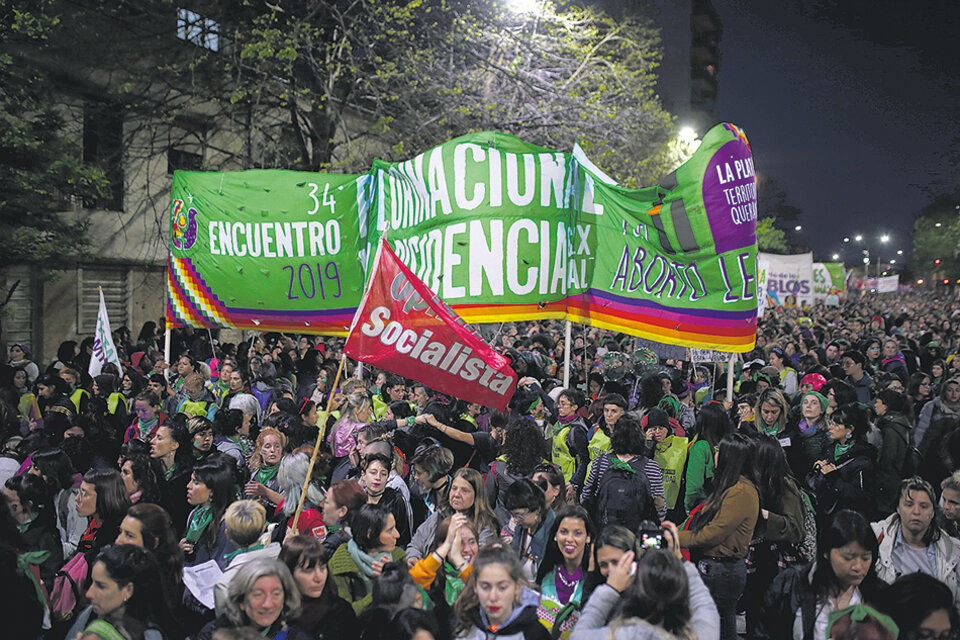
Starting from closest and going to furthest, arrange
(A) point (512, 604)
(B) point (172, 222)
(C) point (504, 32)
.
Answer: (A) point (512, 604) → (B) point (172, 222) → (C) point (504, 32)

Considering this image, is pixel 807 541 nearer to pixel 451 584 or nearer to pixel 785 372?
pixel 451 584

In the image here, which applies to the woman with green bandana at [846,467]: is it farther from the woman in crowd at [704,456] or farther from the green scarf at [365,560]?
the green scarf at [365,560]

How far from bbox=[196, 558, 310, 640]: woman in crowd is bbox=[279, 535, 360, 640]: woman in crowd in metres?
0.11

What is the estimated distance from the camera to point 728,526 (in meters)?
4.45

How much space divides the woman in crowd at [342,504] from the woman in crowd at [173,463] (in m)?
1.47

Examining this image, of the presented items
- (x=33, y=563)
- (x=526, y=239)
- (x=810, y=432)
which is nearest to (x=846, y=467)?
(x=810, y=432)

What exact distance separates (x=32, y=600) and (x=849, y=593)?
13.2 feet

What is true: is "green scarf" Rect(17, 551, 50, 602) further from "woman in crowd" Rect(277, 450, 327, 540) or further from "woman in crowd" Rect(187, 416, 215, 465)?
"woman in crowd" Rect(187, 416, 215, 465)

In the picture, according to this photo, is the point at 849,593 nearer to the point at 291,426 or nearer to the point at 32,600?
the point at 32,600

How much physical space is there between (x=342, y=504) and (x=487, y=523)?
0.92m

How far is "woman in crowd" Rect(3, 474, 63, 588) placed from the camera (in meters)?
4.42

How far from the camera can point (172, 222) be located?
33.6ft

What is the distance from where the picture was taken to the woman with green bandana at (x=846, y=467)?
546cm

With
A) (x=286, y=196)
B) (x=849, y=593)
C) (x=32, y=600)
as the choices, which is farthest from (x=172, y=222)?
(x=849, y=593)
